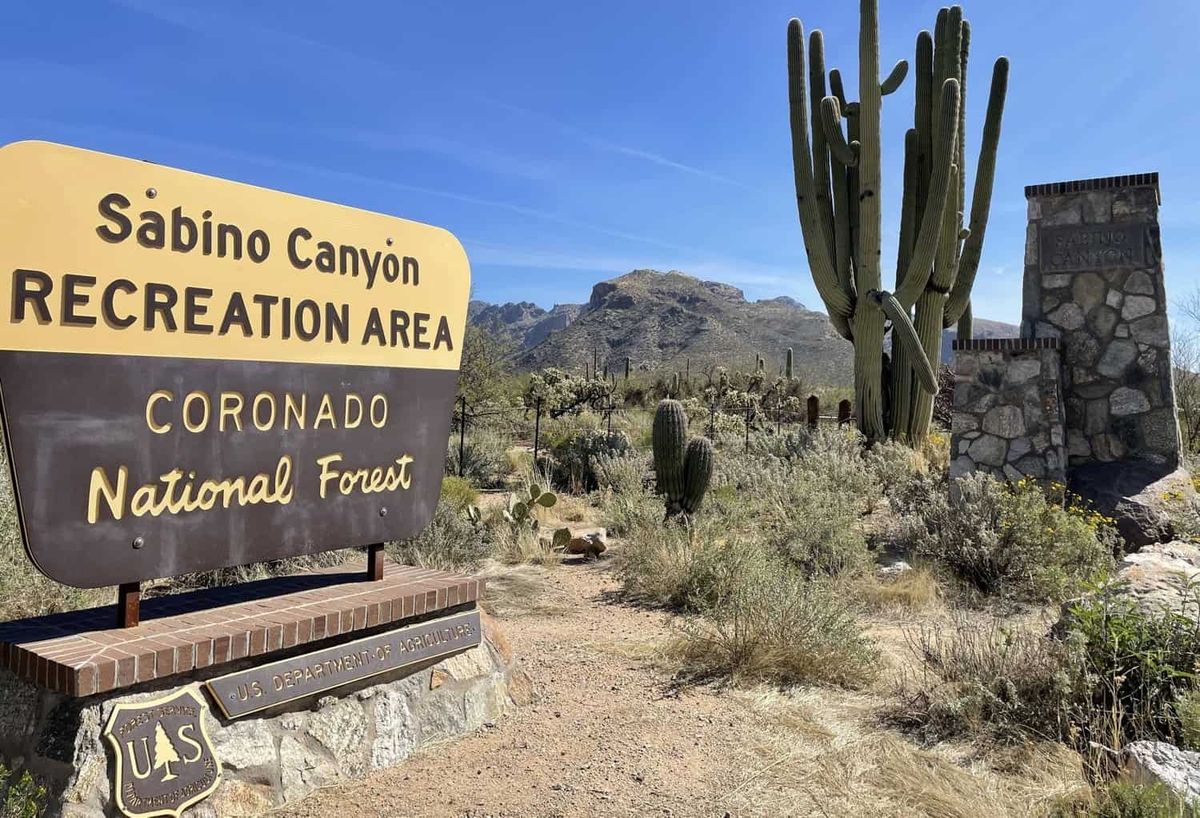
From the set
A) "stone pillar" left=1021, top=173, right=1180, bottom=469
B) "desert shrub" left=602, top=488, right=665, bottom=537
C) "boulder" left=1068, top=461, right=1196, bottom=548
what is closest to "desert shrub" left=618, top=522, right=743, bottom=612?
"desert shrub" left=602, top=488, right=665, bottom=537

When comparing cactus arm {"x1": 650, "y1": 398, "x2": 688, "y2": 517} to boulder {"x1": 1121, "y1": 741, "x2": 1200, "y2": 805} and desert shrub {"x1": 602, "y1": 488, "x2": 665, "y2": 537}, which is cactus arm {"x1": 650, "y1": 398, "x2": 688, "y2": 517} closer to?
desert shrub {"x1": 602, "y1": 488, "x2": 665, "y2": 537}

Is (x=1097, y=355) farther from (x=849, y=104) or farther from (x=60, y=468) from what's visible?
(x=60, y=468)

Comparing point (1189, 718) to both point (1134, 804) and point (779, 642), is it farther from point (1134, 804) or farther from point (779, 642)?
point (779, 642)

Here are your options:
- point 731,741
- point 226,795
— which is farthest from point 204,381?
point 731,741

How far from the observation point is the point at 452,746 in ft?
13.7

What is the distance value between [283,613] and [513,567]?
454 centimetres

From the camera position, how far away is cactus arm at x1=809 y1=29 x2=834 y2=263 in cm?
1375

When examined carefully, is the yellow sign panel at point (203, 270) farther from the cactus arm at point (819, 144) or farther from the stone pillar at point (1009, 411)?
the cactus arm at point (819, 144)

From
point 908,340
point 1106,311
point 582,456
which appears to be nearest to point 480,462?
point 582,456

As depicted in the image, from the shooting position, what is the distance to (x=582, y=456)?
13875 mm

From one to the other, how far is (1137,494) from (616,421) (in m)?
13.5

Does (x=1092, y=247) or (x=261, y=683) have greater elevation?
(x=1092, y=247)

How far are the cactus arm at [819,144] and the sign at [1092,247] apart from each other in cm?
477

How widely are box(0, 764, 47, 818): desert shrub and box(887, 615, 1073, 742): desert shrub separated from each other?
374 cm
